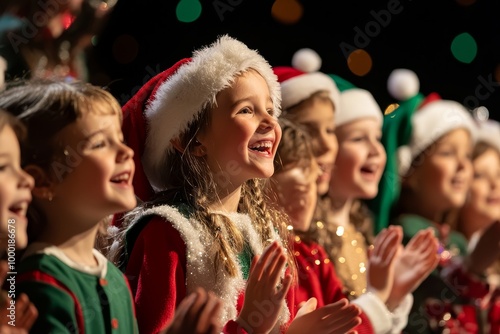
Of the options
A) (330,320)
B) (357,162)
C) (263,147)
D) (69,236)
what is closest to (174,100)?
(263,147)

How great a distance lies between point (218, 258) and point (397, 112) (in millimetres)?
1270

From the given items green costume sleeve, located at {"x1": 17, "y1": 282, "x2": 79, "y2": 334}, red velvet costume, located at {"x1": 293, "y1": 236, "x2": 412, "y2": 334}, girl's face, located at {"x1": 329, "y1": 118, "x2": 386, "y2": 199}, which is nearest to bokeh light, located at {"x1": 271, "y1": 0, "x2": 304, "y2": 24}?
girl's face, located at {"x1": 329, "y1": 118, "x2": 386, "y2": 199}

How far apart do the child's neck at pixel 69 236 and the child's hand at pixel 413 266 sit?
105 cm

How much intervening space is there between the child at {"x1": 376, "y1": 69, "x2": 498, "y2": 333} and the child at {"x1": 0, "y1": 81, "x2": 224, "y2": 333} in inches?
53.0

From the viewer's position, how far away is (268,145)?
1.82 m

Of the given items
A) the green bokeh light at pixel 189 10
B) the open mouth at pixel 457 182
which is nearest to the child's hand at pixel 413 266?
the open mouth at pixel 457 182

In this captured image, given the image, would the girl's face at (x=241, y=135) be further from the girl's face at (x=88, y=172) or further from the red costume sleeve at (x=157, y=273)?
the girl's face at (x=88, y=172)

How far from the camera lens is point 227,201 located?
1848mm

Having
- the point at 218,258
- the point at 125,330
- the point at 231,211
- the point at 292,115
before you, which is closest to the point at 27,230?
the point at 125,330

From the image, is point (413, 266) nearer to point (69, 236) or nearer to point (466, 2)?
point (69, 236)

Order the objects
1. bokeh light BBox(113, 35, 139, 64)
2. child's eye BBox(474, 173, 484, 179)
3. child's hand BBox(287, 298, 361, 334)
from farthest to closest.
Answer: child's eye BBox(474, 173, 484, 179), bokeh light BBox(113, 35, 139, 64), child's hand BBox(287, 298, 361, 334)

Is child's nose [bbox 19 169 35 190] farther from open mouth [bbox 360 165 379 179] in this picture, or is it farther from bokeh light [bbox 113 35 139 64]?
open mouth [bbox 360 165 379 179]

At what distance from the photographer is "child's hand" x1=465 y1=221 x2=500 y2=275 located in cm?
263

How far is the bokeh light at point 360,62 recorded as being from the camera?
2955 millimetres
